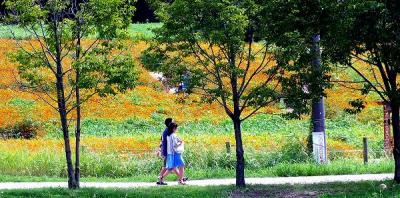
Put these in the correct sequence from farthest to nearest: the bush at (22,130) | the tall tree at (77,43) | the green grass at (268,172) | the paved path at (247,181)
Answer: the bush at (22,130) → the green grass at (268,172) → the paved path at (247,181) → the tall tree at (77,43)

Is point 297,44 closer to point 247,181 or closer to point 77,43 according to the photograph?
point 247,181

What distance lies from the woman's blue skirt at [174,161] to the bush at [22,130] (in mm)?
13742

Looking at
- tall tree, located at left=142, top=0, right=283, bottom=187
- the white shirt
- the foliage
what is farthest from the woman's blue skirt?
the foliage

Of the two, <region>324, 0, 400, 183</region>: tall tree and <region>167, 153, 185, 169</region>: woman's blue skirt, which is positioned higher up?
<region>324, 0, 400, 183</region>: tall tree

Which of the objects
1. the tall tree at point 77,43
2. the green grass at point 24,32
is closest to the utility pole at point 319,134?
the green grass at point 24,32

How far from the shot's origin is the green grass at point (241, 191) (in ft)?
43.5

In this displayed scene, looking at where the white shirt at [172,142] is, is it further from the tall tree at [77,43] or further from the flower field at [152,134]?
the tall tree at [77,43]

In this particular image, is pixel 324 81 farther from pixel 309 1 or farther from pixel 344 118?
pixel 344 118

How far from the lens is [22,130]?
96.4 feet

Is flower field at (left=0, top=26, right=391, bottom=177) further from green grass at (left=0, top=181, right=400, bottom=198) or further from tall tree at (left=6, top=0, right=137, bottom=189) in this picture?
green grass at (left=0, top=181, right=400, bottom=198)

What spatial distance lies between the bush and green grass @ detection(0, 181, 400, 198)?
15.2 meters

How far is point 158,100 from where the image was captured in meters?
37.6

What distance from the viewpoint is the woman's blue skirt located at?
16.3 metres

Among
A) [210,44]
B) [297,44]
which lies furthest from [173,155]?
[297,44]
